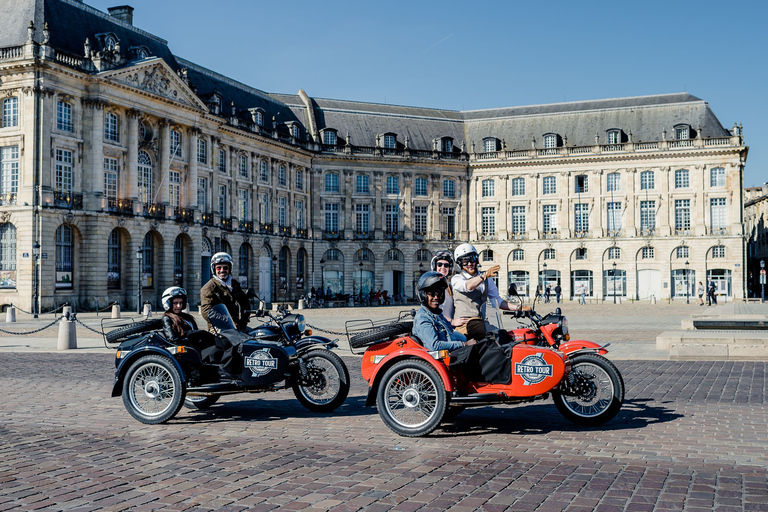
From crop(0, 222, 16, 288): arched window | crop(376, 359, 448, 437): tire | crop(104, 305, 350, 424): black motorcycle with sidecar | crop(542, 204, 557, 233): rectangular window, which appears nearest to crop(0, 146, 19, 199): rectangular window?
crop(0, 222, 16, 288): arched window

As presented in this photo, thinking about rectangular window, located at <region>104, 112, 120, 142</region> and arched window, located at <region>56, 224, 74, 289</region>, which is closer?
arched window, located at <region>56, 224, 74, 289</region>

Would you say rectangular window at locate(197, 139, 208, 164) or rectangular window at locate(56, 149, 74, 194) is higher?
rectangular window at locate(197, 139, 208, 164)

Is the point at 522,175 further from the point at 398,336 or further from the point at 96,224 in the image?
the point at 398,336

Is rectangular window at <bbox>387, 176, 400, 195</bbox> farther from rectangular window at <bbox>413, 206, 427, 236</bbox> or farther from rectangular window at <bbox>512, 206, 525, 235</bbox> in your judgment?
rectangular window at <bbox>512, 206, 525, 235</bbox>

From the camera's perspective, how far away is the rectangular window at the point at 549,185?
70188mm

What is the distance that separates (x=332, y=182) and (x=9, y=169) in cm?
3207

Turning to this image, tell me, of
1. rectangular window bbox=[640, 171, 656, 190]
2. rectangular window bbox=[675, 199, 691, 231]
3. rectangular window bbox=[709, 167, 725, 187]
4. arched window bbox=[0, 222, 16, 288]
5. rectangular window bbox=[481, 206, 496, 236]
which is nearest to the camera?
arched window bbox=[0, 222, 16, 288]

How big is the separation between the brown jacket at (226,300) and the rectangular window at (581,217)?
6204 centimetres

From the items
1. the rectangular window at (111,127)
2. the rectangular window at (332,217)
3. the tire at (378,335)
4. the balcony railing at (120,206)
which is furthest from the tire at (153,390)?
the rectangular window at (332,217)

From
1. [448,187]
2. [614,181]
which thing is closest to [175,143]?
[448,187]

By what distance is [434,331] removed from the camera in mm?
8602

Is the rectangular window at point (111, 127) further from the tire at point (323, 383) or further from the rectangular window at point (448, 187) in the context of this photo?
the tire at point (323, 383)

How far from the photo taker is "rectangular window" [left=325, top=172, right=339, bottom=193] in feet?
228

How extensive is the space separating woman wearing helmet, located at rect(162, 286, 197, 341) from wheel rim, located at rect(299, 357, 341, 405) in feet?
5.24
